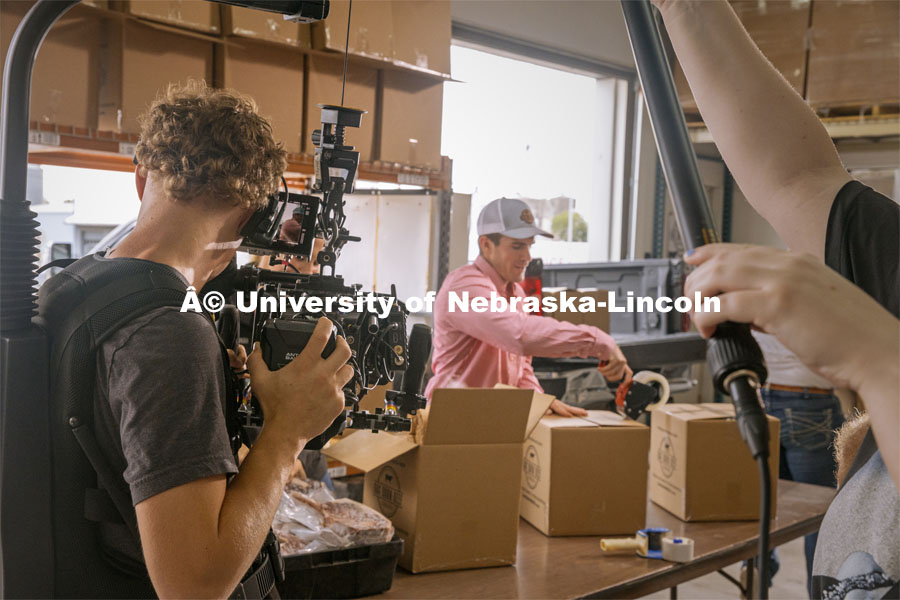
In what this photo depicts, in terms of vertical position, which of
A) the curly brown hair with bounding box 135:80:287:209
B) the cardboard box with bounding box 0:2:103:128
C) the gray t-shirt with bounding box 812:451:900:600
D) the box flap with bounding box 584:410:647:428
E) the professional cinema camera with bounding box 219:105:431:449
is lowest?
the box flap with bounding box 584:410:647:428

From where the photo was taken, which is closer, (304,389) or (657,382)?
(304,389)

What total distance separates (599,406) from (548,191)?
232 cm

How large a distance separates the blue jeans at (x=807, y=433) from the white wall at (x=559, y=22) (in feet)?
8.86

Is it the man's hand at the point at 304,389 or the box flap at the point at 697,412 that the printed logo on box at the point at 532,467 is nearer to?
the box flap at the point at 697,412

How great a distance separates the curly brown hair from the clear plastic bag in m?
0.77

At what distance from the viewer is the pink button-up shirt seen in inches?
112

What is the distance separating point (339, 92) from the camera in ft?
9.62

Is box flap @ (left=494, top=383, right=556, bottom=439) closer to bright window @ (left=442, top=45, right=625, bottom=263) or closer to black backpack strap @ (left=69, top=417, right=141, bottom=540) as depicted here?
black backpack strap @ (left=69, top=417, right=141, bottom=540)

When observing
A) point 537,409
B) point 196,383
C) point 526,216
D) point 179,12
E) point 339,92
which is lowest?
point 537,409

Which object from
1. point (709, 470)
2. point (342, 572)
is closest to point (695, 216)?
point (342, 572)

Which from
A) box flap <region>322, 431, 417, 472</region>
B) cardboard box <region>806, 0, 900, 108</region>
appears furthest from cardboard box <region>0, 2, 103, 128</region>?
cardboard box <region>806, 0, 900, 108</region>

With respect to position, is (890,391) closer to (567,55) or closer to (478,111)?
(478,111)

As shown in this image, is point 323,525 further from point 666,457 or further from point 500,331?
point 500,331

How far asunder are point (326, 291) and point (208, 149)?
266 mm
